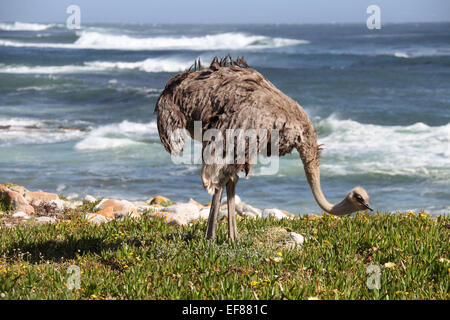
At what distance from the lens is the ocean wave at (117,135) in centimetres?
2033

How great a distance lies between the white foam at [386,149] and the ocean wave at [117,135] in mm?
6580

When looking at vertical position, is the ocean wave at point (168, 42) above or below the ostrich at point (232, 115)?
below

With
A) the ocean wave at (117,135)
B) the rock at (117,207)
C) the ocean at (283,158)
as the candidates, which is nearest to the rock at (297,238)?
the rock at (117,207)

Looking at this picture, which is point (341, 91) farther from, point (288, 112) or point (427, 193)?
point (288, 112)

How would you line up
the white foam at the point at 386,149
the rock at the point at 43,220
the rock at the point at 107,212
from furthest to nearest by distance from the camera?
the white foam at the point at 386,149
the rock at the point at 107,212
the rock at the point at 43,220

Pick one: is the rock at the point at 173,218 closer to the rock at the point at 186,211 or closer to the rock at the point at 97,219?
the rock at the point at 186,211

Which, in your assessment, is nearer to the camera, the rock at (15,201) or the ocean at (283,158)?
the rock at (15,201)

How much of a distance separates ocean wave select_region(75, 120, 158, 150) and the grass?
11884 mm

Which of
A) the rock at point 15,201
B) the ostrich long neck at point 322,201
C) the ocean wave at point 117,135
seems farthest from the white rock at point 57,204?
the ocean wave at point 117,135

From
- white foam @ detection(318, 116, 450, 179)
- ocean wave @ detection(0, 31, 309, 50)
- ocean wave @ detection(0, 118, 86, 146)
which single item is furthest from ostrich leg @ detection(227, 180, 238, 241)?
ocean wave @ detection(0, 31, 309, 50)

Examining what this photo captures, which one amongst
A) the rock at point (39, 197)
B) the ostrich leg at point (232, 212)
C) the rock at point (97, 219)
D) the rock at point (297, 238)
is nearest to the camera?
the ostrich leg at point (232, 212)

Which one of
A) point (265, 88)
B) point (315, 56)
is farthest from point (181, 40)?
point (265, 88)

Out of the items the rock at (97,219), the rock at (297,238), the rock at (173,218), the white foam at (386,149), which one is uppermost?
the rock at (297,238)

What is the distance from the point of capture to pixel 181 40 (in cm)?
8006
